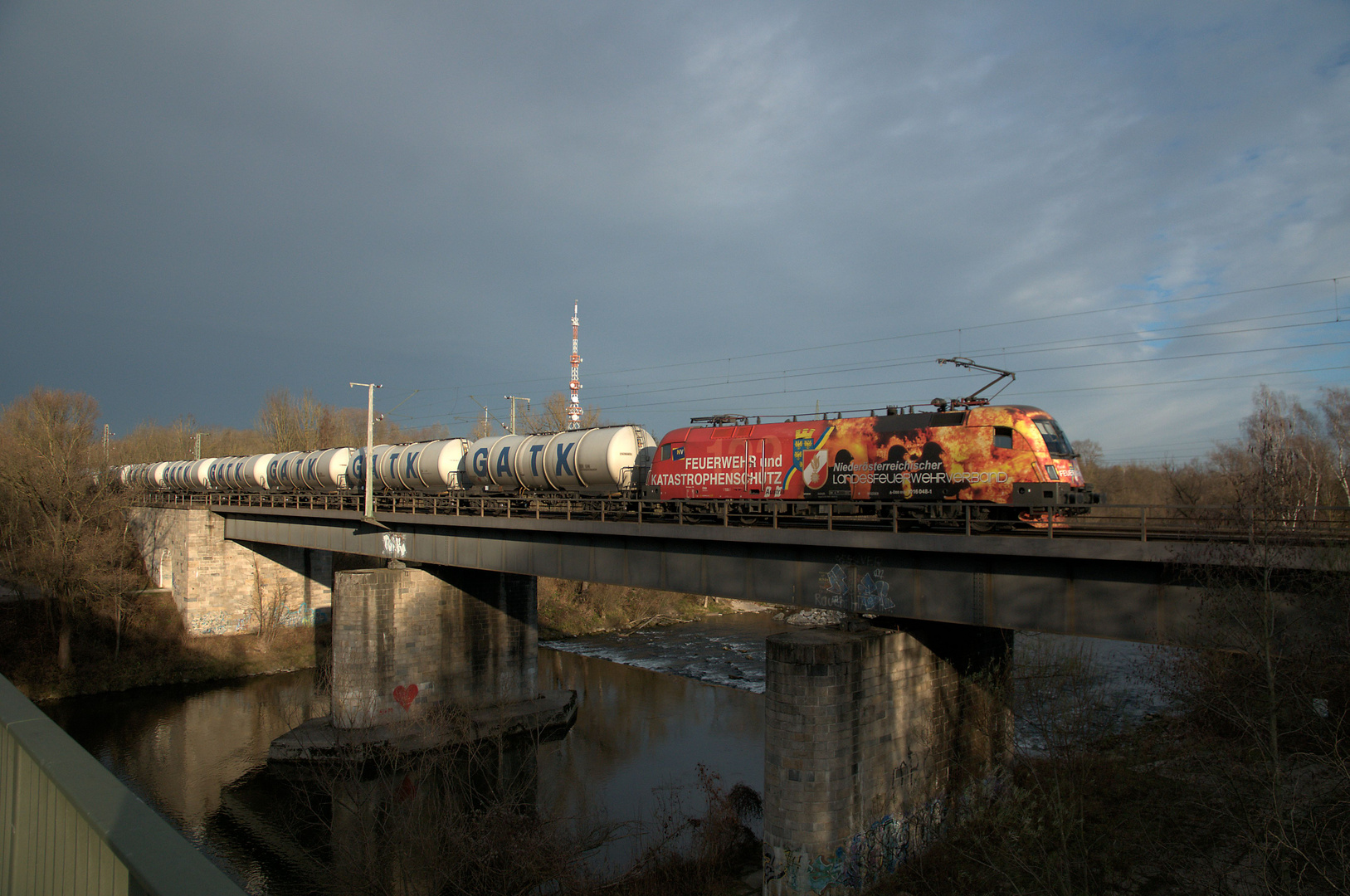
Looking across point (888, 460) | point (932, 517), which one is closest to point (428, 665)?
point (888, 460)

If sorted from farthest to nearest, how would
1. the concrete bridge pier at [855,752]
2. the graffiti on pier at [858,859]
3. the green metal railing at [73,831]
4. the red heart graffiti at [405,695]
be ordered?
the red heart graffiti at [405,695] → the concrete bridge pier at [855,752] → the graffiti on pier at [858,859] → the green metal railing at [73,831]

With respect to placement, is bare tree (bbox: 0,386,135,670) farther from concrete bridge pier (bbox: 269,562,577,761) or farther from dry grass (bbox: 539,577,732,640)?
dry grass (bbox: 539,577,732,640)

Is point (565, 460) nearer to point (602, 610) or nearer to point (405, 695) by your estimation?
point (405, 695)

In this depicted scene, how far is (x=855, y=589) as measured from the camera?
1822 centimetres

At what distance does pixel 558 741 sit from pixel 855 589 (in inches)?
732

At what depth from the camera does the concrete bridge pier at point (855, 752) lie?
665 inches

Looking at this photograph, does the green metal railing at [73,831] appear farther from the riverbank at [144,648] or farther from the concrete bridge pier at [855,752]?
the riverbank at [144,648]

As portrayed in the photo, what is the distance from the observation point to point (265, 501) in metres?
46.7

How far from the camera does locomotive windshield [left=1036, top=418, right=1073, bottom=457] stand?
18820mm

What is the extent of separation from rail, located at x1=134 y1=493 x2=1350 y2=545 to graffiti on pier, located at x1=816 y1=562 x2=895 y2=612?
112 cm

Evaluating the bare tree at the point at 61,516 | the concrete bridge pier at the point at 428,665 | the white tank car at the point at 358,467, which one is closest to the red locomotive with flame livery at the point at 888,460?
the concrete bridge pier at the point at 428,665

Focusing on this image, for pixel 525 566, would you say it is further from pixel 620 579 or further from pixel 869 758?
pixel 869 758

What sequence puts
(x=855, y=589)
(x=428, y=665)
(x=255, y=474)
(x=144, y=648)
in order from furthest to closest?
(x=255, y=474) < (x=144, y=648) < (x=428, y=665) < (x=855, y=589)

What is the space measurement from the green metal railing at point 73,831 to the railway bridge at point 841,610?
14.7m
